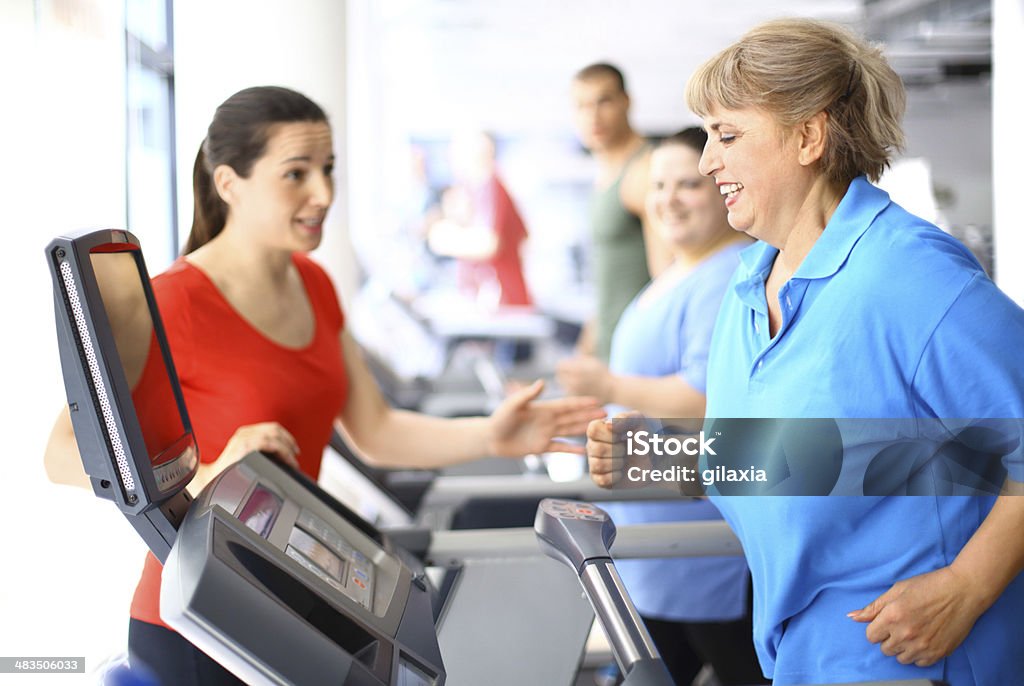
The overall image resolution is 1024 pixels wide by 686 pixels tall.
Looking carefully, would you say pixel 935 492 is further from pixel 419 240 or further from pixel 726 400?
pixel 419 240

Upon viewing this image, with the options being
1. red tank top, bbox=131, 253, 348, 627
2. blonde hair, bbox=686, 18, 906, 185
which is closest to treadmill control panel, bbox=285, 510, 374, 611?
red tank top, bbox=131, 253, 348, 627

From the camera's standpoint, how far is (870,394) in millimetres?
886

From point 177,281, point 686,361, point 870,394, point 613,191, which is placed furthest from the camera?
A: point 613,191

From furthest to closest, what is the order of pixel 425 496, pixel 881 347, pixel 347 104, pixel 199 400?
pixel 347 104
pixel 425 496
pixel 199 400
pixel 881 347

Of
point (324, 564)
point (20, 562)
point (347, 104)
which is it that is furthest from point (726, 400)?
point (347, 104)

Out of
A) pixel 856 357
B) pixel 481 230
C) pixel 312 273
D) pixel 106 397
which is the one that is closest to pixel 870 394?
pixel 856 357

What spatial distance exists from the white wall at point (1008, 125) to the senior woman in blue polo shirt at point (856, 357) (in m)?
0.70

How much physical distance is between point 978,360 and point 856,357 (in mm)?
101

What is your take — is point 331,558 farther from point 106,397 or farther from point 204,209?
point 204,209

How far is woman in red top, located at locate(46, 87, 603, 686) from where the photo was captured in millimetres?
1189

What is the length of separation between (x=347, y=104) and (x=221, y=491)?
112 inches

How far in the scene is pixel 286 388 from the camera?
Result: 1299 millimetres

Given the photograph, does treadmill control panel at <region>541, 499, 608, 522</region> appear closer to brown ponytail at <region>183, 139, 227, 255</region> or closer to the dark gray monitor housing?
the dark gray monitor housing

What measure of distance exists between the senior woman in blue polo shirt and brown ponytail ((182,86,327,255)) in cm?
55
